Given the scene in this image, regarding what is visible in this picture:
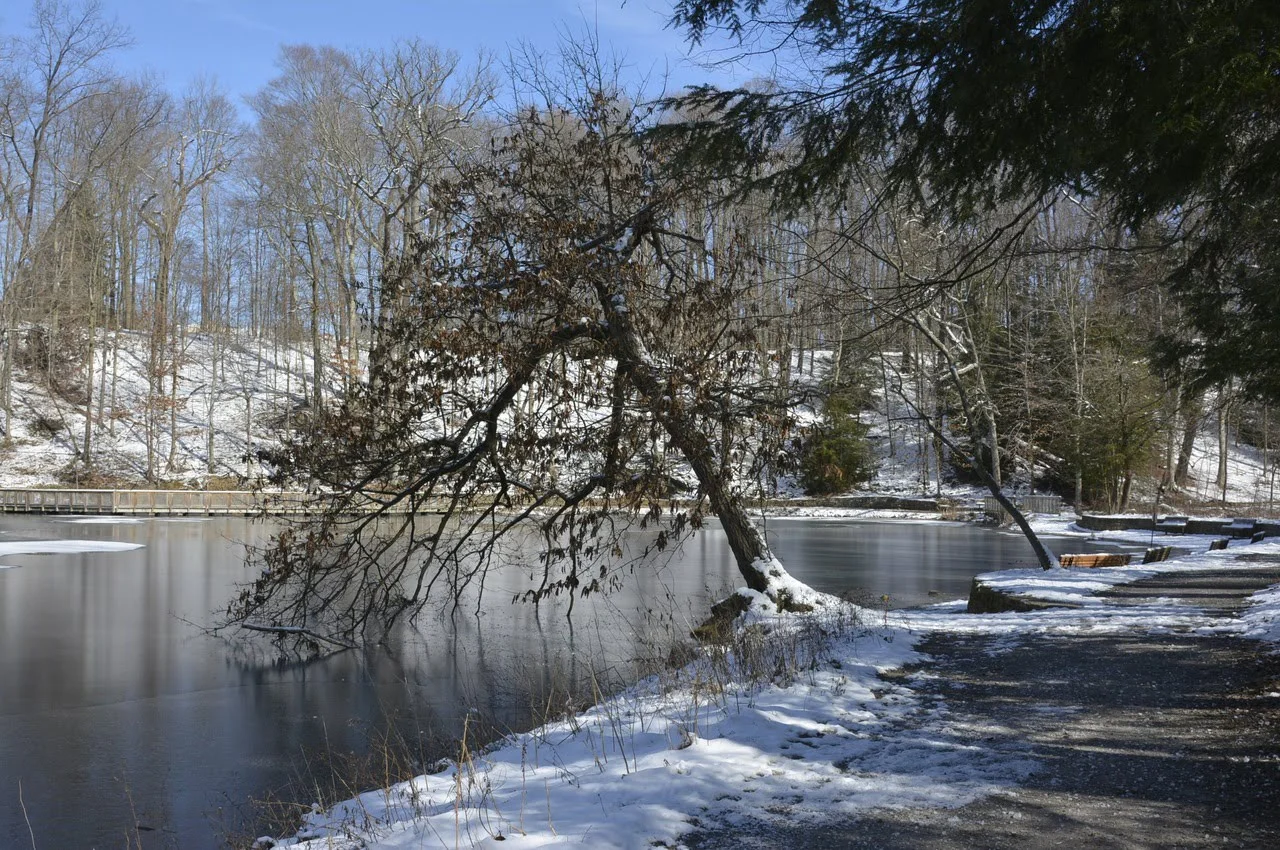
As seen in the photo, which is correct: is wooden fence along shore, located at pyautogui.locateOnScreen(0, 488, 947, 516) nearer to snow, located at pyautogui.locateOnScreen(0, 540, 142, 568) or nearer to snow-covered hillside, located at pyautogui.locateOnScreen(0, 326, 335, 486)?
snow-covered hillside, located at pyautogui.locateOnScreen(0, 326, 335, 486)

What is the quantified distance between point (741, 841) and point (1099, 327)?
3712 cm

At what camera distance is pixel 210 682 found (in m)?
11.2

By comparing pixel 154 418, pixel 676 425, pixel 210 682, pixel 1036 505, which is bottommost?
pixel 210 682

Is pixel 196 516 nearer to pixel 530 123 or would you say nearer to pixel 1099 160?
pixel 530 123

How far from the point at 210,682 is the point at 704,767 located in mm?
7859

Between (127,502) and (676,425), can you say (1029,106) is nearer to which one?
(676,425)

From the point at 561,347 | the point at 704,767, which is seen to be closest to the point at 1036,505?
the point at 561,347

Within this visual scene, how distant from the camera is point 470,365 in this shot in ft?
36.4

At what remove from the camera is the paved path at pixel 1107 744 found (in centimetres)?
423

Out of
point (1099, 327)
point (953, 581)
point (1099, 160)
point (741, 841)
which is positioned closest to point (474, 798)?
point (741, 841)

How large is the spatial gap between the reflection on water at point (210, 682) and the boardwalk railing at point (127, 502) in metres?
15.8

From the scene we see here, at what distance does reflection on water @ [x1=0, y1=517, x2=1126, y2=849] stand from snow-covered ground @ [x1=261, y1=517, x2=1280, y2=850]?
1920mm

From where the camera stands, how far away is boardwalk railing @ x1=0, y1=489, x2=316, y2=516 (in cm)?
3525

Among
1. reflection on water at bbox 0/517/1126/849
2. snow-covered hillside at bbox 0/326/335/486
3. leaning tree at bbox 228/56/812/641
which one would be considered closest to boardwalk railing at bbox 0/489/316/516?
snow-covered hillside at bbox 0/326/335/486
